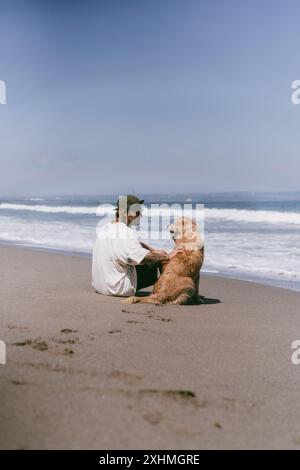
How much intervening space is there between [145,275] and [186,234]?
2.53ft

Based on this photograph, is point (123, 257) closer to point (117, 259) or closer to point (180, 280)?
point (117, 259)

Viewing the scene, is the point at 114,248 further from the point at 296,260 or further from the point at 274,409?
the point at 296,260

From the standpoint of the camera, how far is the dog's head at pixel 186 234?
679cm

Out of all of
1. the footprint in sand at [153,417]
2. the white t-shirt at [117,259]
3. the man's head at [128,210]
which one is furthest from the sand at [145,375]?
the man's head at [128,210]

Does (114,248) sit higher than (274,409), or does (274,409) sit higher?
(114,248)

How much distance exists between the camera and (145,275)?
23.4ft

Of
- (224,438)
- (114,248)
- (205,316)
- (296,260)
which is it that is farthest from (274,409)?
(296,260)

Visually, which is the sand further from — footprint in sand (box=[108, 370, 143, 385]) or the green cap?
the green cap

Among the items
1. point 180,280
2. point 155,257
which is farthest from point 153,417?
point 155,257

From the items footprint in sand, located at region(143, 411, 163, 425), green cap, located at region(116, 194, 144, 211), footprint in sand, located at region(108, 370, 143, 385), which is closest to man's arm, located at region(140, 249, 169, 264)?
green cap, located at region(116, 194, 144, 211)

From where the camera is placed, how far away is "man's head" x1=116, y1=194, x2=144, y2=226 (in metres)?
6.91

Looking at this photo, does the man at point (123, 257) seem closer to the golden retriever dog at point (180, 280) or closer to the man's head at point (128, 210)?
the man's head at point (128, 210)

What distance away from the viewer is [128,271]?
6.97m
